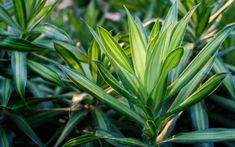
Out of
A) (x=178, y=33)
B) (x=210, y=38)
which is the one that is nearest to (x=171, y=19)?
(x=178, y=33)

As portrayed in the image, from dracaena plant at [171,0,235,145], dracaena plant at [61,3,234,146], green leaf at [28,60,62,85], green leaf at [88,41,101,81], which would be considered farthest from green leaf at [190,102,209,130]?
green leaf at [28,60,62,85]

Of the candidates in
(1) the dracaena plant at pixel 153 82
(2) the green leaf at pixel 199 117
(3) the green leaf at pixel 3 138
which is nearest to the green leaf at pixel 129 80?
(1) the dracaena plant at pixel 153 82

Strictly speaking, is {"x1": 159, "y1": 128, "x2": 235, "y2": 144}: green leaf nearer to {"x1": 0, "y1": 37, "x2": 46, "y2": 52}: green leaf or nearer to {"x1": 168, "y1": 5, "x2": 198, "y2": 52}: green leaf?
{"x1": 168, "y1": 5, "x2": 198, "y2": 52}: green leaf

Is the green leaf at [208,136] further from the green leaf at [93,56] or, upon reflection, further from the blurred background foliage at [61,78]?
the green leaf at [93,56]

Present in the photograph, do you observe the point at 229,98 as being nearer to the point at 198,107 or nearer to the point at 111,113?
the point at 198,107

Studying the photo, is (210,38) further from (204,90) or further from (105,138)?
(105,138)
